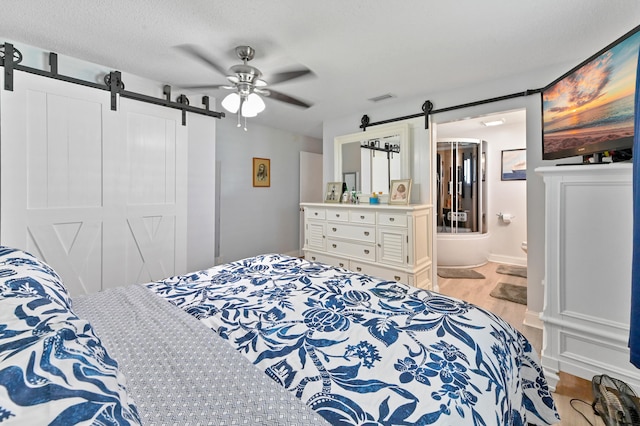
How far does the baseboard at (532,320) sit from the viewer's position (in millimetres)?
2592

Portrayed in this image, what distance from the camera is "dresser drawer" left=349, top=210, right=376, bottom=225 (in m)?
3.20

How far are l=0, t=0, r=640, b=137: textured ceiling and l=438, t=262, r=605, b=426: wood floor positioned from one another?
2.29 metres

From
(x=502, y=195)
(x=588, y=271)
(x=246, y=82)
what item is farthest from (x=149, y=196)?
(x=502, y=195)

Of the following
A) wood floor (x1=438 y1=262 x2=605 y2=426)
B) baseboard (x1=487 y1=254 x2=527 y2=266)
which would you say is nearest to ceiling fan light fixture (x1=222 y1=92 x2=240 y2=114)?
wood floor (x1=438 y1=262 x2=605 y2=426)

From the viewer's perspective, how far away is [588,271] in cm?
176

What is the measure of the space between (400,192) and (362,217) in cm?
55

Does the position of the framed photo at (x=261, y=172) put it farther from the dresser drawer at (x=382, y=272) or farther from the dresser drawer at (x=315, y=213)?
the dresser drawer at (x=382, y=272)

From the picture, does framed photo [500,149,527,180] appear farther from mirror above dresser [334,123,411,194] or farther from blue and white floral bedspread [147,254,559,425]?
blue and white floral bedspread [147,254,559,425]

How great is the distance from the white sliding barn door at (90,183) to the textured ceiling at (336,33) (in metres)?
0.43

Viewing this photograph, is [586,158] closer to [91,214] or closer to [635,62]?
[635,62]

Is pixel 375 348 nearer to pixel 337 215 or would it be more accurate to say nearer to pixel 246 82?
pixel 246 82

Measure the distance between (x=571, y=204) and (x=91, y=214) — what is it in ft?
11.8

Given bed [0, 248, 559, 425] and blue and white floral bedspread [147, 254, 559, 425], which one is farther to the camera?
blue and white floral bedspread [147, 254, 559, 425]

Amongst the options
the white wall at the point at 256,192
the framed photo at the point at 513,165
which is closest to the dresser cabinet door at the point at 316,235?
the white wall at the point at 256,192
